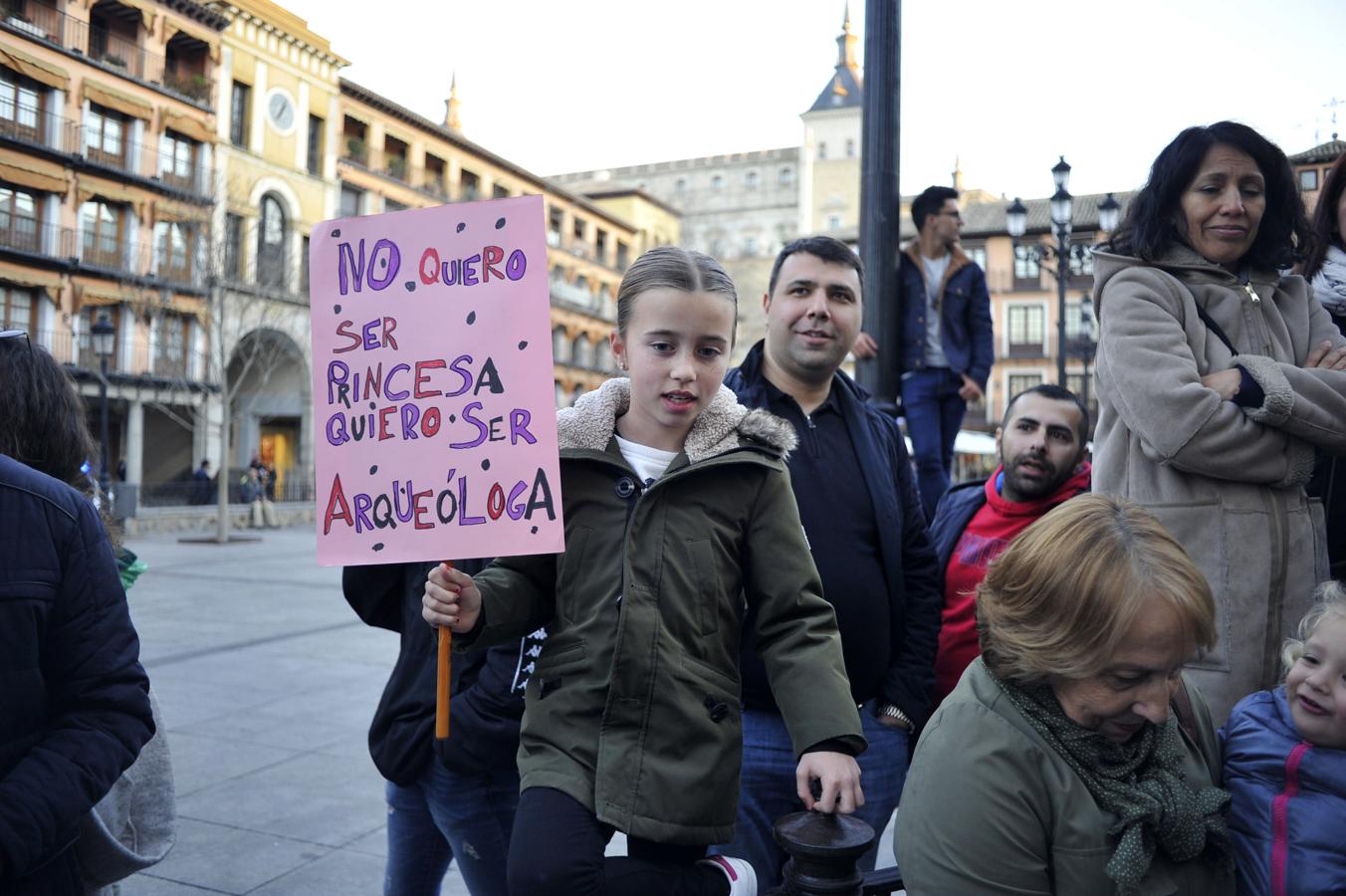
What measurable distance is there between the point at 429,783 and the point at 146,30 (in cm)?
1462

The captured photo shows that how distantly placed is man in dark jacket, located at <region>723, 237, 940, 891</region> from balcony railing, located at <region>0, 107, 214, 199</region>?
340cm

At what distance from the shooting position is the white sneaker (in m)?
1.81

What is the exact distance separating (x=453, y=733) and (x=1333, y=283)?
2.59 m

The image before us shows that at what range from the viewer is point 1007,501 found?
9.31 feet

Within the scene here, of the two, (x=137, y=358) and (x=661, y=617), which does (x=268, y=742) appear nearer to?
(x=661, y=617)

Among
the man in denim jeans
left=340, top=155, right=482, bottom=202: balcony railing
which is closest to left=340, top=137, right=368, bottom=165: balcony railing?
left=340, top=155, right=482, bottom=202: balcony railing

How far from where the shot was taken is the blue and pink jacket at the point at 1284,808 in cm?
156

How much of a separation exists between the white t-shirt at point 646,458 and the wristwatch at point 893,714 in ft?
3.06

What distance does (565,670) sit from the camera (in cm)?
188

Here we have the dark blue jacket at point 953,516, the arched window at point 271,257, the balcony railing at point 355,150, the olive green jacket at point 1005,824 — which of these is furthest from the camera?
the balcony railing at point 355,150

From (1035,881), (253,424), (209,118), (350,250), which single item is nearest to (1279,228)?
(1035,881)

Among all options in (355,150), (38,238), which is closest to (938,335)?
(38,238)

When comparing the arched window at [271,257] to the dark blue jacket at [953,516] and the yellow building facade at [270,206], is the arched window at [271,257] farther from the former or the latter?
the dark blue jacket at [953,516]

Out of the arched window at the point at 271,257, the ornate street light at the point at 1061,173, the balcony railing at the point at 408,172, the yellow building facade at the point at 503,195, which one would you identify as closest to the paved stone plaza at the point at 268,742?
the ornate street light at the point at 1061,173
